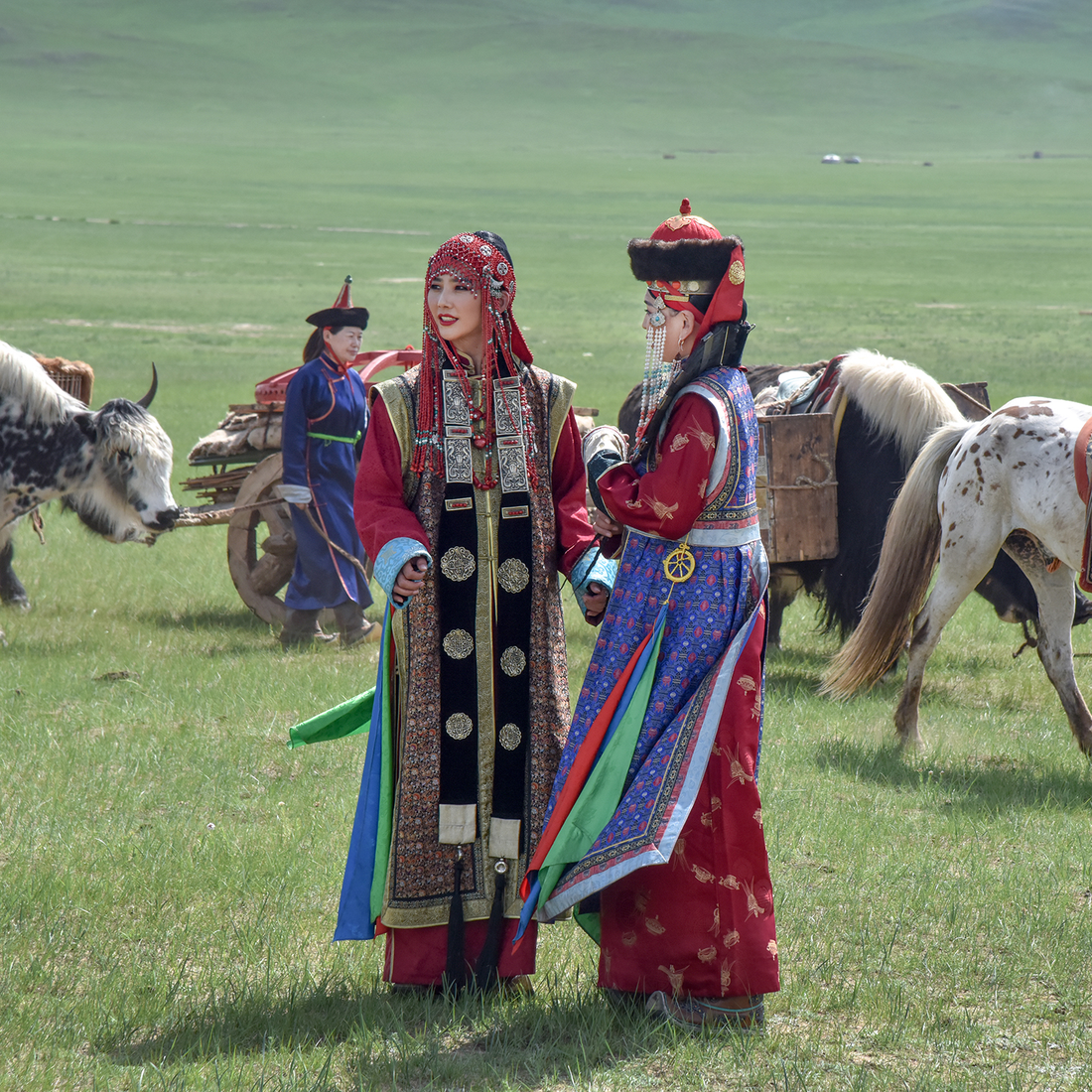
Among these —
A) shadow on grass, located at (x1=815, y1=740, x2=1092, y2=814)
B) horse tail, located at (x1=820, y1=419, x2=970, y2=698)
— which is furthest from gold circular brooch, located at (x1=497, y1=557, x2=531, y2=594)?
horse tail, located at (x1=820, y1=419, x2=970, y2=698)

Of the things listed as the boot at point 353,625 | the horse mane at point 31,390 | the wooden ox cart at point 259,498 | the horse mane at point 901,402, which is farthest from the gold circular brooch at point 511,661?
the horse mane at point 31,390

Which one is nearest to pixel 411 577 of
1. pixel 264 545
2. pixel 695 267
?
pixel 695 267

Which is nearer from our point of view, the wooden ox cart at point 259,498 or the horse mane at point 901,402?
the horse mane at point 901,402

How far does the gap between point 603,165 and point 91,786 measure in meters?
81.2

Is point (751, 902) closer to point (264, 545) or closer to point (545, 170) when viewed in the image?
point (264, 545)

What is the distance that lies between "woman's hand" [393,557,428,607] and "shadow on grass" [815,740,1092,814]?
2.82 meters

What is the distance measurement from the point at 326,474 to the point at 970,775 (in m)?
3.88

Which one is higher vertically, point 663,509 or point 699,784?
point 663,509

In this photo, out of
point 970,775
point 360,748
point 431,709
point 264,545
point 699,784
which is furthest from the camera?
point 264,545

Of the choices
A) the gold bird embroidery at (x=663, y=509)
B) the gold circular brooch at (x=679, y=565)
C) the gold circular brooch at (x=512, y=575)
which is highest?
the gold bird embroidery at (x=663, y=509)

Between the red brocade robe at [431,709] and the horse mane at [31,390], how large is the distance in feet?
16.0

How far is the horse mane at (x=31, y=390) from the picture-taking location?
302 inches

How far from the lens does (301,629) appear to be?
785 centimetres

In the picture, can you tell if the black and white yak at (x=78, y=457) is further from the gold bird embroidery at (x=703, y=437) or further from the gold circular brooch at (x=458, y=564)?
the gold bird embroidery at (x=703, y=437)
